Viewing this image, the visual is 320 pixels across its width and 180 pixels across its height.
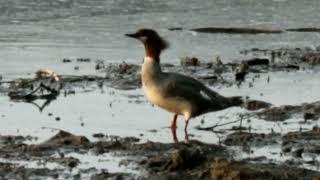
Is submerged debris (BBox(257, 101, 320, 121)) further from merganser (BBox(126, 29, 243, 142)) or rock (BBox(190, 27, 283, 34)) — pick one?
rock (BBox(190, 27, 283, 34))

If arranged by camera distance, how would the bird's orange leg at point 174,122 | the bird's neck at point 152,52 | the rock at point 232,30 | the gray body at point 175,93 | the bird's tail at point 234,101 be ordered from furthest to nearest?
the rock at point 232,30, the bird's tail at point 234,101, the bird's neck at point 152,52, the bird's orange leg at point 174,122, the gray body at point 175,93

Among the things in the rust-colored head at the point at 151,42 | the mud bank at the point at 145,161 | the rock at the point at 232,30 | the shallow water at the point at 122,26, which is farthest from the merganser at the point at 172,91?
the rock at the point at 232,30

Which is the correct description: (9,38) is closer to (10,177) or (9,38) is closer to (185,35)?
(185,35)

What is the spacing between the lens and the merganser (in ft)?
35.8

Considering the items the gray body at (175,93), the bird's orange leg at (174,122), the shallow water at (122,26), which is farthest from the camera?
the shallow water at (122,26)

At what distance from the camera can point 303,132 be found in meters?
10.5

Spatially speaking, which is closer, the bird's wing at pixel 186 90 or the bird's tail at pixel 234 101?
the bird's wing at pixel 186 90

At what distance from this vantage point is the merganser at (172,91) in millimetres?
10922

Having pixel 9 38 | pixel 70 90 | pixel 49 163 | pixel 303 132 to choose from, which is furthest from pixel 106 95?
pixel 9 38

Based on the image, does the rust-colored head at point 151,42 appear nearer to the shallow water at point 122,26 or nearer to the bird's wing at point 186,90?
the bird's wing at point 186,90

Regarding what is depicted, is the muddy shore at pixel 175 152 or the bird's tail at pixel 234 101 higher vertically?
the bird's tail at pixel 234 101

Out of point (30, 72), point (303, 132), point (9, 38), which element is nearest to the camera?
point (303, 132)

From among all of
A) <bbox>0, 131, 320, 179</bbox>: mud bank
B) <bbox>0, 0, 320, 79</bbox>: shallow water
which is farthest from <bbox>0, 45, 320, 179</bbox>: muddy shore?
<bbox>0, 0, 320, 79</bbox>: shallow water

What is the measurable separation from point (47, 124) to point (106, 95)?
7.29 ft
